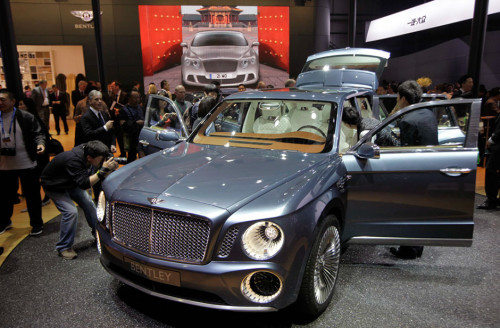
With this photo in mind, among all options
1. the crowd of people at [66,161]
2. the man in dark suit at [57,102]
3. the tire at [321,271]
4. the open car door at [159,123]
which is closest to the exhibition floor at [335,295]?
the tire at [321,271]

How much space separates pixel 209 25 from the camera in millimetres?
15742

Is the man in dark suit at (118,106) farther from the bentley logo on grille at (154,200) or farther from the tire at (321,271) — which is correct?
the tire at (321,271)

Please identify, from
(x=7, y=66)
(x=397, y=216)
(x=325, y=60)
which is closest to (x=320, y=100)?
(x=397, y=216)

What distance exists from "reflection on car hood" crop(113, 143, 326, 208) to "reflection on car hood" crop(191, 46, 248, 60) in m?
10.7

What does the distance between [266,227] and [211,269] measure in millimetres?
418

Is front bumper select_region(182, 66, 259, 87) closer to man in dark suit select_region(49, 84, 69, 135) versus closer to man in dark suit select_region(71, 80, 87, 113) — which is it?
man in dark suit select_region(49, 84, 69, 135)

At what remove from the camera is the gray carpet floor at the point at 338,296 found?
2801mm

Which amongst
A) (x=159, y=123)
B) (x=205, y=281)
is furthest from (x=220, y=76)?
(x=205, y=281)

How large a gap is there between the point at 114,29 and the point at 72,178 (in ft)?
44.7

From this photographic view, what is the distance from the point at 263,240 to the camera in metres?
2.30

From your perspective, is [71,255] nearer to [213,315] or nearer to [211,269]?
[213,315]

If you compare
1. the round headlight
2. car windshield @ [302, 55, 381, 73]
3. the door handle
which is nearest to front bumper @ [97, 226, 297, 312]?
the round headlight

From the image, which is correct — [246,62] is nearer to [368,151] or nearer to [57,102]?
[57,102]

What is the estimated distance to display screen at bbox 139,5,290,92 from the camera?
14148 millimetres
